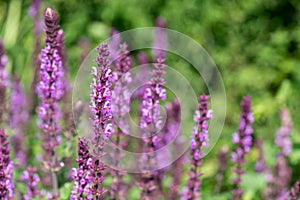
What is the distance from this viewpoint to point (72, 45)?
7.66 m

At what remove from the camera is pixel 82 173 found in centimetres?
209

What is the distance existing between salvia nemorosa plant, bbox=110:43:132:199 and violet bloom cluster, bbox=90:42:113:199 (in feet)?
2.33

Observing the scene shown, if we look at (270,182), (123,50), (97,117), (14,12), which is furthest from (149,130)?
(14,12)

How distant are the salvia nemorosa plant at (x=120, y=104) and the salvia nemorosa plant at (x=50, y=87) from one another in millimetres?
311

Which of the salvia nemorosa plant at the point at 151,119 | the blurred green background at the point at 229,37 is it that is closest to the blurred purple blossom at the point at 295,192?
the salvia nemorosa plant at the point at 151,119

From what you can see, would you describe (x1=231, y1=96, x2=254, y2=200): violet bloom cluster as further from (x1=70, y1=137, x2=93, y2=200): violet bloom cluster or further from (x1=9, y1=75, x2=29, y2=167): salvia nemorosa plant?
(x1=9, y1=75, x2=29, y2=167): salvia nemorosa plant

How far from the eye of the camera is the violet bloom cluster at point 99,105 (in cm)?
198

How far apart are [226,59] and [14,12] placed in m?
2.83

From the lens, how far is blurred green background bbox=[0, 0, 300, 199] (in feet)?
19.7

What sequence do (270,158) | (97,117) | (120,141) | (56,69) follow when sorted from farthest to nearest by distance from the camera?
1. (270,158)
2. (120,141)
3. (56,69)
4. (97,117)

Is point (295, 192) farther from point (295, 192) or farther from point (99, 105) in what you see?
point (99, 105)

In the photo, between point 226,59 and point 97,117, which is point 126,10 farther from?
point 97,117

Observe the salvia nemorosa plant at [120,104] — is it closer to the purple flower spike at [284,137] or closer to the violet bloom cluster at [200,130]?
the violet bloom cluster at [200,130]

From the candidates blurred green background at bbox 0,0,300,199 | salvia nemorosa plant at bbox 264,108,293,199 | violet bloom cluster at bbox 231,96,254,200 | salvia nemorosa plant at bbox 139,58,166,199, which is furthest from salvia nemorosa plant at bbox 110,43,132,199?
blurred green background at bbox 0,0,300,199
